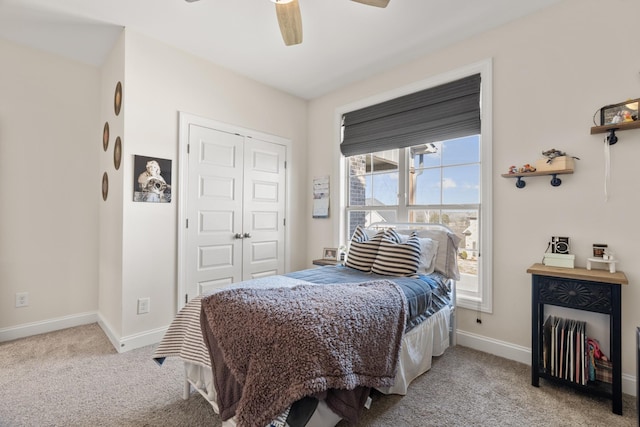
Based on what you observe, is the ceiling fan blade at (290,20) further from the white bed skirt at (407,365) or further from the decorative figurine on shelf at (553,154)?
the white bed skirt at (407,365)

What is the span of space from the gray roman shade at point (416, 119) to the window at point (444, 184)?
1 cm

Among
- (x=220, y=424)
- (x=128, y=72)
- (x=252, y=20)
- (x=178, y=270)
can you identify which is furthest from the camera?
(x=178, y=270)

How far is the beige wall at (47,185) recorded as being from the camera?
2.80 metres

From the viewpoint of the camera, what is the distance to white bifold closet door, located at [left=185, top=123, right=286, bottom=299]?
307 cm

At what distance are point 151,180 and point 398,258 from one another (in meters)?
2.30

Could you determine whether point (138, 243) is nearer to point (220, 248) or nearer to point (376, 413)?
point (220, 248)

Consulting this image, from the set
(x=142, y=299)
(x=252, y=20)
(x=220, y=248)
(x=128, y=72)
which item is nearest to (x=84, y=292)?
(x=142, y=299)

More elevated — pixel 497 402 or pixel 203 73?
pixel 203 73

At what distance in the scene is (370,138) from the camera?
3410 mm

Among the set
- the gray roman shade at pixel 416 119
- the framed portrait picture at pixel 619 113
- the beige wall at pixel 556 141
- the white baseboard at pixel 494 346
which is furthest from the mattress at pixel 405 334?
the framed portrait picture at pixel 619 113

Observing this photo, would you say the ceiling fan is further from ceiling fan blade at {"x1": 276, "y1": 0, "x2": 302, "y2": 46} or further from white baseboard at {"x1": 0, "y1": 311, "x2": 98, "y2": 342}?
white baseboard at {"x1": 0, "y1": 311, "x2": 98, "y2": 342}

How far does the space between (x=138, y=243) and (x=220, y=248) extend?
793 mm

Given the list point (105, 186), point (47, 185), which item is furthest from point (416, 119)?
point (47, 185)

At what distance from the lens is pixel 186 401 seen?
73.1 inches
